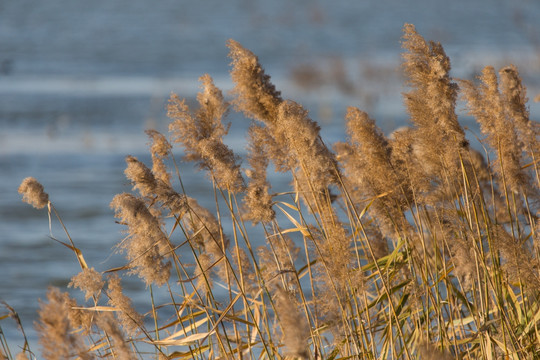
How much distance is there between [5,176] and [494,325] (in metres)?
6.38

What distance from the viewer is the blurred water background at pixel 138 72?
6.22 meters

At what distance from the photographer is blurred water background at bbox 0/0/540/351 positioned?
6.22 m

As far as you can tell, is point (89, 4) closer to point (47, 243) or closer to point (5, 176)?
point (5, 176)

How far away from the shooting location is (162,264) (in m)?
1.94

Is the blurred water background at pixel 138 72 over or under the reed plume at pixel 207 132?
over

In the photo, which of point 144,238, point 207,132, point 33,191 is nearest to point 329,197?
point 207,132

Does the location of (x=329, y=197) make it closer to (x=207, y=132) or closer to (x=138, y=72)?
(x=207, y=132)

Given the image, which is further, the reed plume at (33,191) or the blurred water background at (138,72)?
the blurred water background at (138,72)

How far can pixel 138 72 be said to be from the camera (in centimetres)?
1302

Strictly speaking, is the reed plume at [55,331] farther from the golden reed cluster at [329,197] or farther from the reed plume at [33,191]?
the reed plume at [33,191]

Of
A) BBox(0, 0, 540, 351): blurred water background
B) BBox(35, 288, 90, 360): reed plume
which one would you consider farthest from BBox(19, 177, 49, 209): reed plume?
BBox(0, 0, 540, 351): blurred water background

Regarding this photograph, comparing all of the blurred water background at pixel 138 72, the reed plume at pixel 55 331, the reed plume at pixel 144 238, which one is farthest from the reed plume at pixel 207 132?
the blurred water background at pixel 138 72

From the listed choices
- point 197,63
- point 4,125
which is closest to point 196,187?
point 4,125

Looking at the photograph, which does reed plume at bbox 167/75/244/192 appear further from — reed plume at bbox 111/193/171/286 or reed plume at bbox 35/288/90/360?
reed plume at bbox 35/288/90/360
